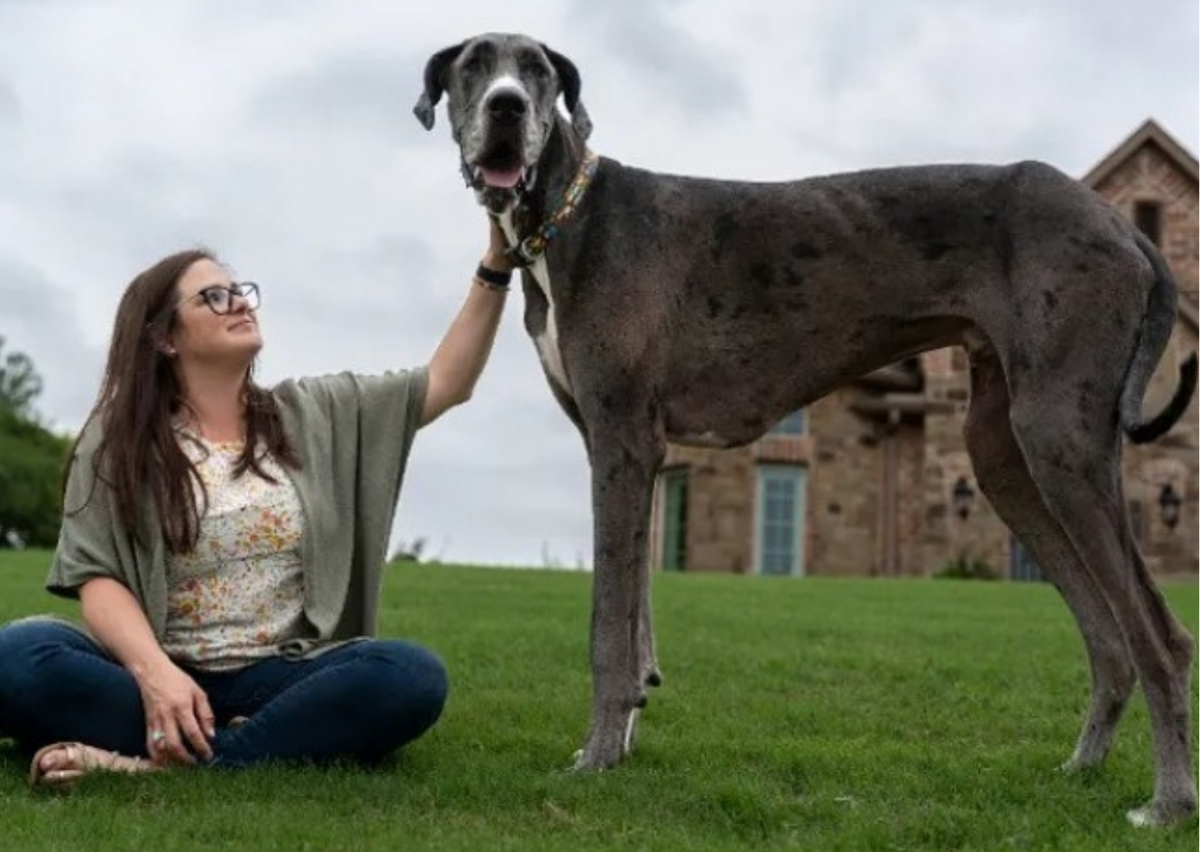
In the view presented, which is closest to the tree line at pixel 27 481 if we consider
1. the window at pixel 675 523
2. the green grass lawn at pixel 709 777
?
the window at pixel 675 523

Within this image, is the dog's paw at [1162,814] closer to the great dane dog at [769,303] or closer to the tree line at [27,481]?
the great dane dog at [769,303]

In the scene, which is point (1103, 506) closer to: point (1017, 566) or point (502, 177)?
point (502, 177)

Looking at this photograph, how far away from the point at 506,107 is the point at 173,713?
6.99 ft

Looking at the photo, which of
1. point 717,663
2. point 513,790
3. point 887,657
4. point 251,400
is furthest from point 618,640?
point 887,657

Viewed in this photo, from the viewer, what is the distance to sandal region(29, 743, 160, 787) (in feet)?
16.9

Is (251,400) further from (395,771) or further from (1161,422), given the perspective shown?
(1161,422)

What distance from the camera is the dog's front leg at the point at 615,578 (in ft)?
18.2

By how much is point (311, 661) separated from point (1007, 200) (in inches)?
106

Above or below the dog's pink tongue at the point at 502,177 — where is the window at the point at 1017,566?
above

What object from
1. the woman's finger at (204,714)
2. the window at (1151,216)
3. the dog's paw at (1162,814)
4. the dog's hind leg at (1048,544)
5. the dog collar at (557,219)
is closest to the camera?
the dog's paw at (1162,814)

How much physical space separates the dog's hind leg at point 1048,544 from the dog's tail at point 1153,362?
0.61 m

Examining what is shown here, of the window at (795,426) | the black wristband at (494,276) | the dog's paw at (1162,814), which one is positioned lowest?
the dog's paw at (1162,814)

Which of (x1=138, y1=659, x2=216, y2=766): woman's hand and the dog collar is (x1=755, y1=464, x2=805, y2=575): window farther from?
(x1=138, y1=659, x2=216, y2=766): woman's hand

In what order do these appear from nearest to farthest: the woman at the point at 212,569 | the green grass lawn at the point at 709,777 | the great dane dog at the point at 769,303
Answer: the green grass lawn at the point at 709,777
the great dane dog at the point at 769,303
the woman at the point at 212,569
